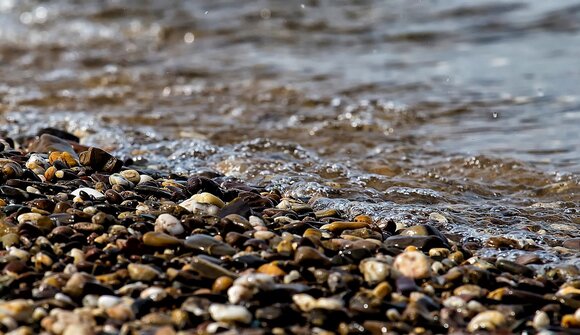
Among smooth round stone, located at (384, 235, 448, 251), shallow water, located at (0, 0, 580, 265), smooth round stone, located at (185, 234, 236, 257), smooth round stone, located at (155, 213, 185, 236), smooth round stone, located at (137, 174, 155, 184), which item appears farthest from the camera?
shallow water, located at (0, 0, 580, 265)

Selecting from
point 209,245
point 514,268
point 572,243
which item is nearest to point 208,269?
point 209,245

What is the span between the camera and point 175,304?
2.89 m

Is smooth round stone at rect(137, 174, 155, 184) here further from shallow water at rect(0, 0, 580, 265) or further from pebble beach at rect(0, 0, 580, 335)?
shallow water at rect(0, 0, 580, 265)

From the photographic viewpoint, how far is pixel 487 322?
2.83 m

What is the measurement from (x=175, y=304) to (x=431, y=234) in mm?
1328

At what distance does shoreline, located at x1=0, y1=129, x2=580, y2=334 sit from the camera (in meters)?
2.79

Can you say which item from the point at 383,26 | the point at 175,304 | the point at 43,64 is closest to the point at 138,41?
the point at 43,64

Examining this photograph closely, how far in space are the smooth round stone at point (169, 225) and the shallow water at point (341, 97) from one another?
1088mm

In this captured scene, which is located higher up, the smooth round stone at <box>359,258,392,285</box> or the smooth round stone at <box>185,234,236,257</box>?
the smooth round stone at <box>185,234,236,257</box>

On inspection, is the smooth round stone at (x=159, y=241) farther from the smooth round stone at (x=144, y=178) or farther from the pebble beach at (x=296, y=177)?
the smooth round stone at (x=144, y=178)

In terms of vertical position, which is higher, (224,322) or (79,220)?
(79,220)

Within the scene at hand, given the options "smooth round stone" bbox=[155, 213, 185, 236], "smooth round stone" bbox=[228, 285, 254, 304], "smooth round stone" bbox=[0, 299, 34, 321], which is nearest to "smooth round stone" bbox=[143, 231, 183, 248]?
"smooth round stone" bbox=[155, 213, 185, 236]

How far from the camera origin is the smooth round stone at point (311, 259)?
10.3 feet

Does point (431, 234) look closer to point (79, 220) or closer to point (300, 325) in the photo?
point (300, 325)
